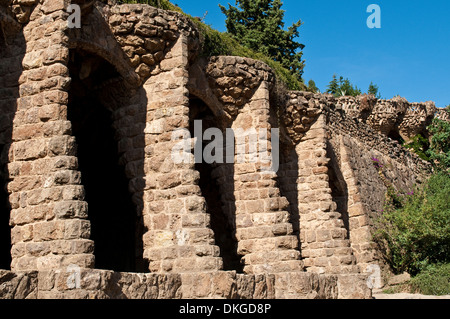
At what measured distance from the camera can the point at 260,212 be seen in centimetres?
1065

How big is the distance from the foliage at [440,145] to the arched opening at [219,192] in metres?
12.9

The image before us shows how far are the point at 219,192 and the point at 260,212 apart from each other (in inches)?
41.5

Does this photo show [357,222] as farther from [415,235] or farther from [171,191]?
[171,191]

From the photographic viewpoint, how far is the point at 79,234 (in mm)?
6695

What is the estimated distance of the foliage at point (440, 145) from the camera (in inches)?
899

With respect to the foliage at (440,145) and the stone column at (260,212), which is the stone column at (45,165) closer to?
the stone column at (260,212)

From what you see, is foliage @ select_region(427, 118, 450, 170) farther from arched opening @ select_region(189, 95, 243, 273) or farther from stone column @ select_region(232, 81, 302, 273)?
stone column @ select_region(232, 81, 302, 273)

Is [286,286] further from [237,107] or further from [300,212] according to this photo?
[300,212]

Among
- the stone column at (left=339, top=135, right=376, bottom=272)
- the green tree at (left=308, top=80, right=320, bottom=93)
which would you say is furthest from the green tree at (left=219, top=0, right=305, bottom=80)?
the stone column at (left=339, top=135, right=376, bottom=272)

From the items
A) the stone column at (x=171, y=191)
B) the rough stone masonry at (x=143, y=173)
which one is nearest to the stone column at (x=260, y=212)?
the rough stone masonry at (x=143, y=173)

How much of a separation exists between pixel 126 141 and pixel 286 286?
3380 millimetres

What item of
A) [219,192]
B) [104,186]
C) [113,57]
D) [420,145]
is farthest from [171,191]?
[420,145]

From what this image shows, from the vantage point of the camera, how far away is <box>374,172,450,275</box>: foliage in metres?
14.9
